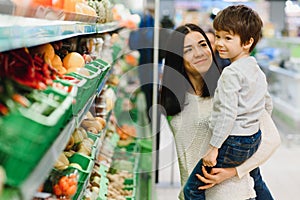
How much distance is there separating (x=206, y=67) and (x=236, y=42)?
304 millimetres

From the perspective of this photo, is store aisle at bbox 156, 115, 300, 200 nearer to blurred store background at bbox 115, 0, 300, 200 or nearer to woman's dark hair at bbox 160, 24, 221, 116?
blurred store background at bbox 115, 0, 300, 200

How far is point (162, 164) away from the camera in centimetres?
505

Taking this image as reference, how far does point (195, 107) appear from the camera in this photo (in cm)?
254

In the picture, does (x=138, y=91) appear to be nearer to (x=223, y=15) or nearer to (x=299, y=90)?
(x=299, y=90)

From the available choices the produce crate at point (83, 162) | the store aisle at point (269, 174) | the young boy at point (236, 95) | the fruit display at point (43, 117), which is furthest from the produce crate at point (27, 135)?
the store aisle at point (269, 174)

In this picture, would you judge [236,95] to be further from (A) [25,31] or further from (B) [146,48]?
(B) [146,48]

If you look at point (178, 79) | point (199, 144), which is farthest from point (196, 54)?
point (199, 144)

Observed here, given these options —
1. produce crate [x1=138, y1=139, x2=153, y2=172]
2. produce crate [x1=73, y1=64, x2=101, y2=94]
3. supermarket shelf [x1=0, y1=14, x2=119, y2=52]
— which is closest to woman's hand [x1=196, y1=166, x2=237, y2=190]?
produce crate [x1=73, y1=64, x2=101, y2=94]

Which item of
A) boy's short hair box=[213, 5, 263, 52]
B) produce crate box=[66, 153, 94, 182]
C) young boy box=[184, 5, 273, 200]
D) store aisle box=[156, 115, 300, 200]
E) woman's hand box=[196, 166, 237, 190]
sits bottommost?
store aisle box=[156, 115, 300, 200]

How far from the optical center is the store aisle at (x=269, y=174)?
4570 mm

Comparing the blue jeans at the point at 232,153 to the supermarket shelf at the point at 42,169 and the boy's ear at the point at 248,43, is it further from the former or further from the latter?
the supermarket shelf at the point at 42,169

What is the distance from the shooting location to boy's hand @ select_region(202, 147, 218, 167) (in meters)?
2.33

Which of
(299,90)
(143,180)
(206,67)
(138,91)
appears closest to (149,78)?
(138,91)

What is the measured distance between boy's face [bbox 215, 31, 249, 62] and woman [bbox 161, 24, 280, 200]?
0.25 meters
